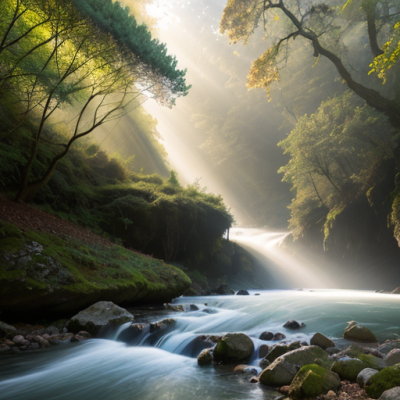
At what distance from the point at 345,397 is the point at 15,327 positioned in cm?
540

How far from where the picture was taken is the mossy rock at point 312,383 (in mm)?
3342

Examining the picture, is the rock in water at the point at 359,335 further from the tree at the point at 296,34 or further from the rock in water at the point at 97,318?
the tree at the point at 296,34

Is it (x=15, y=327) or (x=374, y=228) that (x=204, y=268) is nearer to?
(x=374, y=228)

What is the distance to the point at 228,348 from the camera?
195 inches

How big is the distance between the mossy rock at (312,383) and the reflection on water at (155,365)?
0.32m

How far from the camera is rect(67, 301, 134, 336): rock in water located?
6.21 metres

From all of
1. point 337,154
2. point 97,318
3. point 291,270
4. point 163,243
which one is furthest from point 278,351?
point 291,270

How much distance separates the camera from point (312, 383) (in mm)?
3371

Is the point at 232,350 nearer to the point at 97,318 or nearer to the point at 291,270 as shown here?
the point at 97,318

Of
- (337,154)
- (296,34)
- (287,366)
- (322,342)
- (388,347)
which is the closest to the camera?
(287,366)

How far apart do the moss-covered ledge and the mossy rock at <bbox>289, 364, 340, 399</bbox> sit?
4.41 metres

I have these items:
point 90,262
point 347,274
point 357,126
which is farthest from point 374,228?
point 90,262

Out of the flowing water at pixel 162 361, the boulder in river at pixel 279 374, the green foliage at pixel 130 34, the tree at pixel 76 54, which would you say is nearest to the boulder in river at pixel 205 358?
the flowing water at pixel 162 361

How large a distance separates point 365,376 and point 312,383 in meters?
0.70
